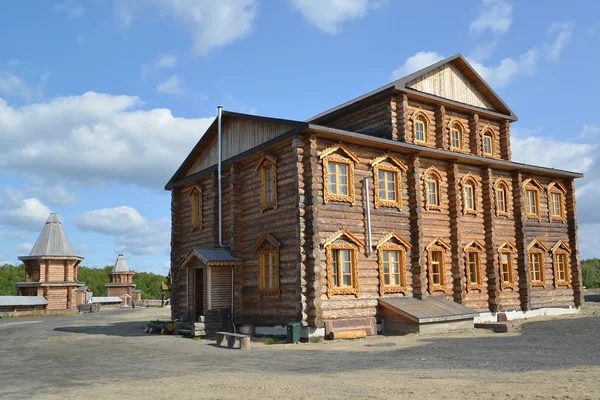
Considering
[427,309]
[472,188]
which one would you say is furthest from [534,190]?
[427,309]

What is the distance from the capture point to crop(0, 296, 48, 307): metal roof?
46844mm

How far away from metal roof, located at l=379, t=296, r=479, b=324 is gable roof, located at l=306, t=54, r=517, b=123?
30.0ft

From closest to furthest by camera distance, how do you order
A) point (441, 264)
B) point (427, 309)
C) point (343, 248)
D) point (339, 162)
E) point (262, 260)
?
point (343, 248), point (339, 162), point (427, 309), point (262, 260), point (441, 264)

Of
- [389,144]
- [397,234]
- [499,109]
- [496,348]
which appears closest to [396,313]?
[397,234]

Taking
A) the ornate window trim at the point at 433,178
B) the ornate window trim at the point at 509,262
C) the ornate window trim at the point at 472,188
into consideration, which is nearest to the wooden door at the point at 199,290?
the ornate window trim at the point at 433,178

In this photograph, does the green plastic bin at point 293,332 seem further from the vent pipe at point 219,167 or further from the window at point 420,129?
the window at point 420,129

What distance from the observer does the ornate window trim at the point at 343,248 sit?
20250 millimetres

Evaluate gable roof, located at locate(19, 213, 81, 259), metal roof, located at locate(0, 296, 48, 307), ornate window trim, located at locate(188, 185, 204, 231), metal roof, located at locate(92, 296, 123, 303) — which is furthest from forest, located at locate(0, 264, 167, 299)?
ornate window trim, located at locate(188, 185, 204, 231)

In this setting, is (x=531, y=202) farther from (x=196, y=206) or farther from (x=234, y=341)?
(x=234, y=341)

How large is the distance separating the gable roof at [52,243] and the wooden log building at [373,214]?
1053 inches

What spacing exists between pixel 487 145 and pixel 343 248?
12532mm

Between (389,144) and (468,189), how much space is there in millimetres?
6352

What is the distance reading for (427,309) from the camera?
21.5 metres

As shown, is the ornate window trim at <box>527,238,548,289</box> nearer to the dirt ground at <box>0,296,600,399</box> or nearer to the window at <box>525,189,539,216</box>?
the window at <box>525,189,539,216</box>
